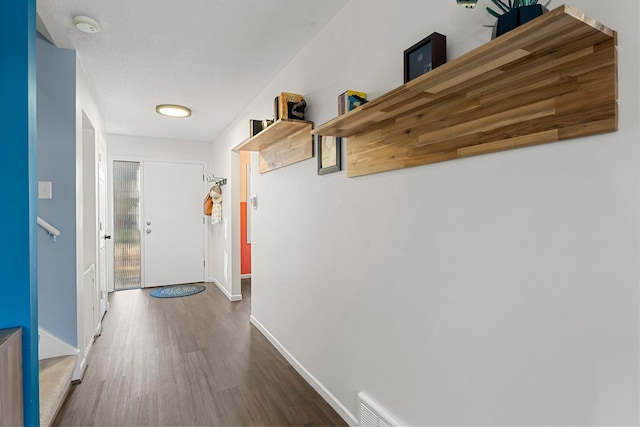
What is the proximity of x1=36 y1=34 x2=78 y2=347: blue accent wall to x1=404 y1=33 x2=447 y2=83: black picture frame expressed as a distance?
2.42 meters

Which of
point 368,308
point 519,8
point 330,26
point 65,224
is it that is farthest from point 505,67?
point 65,224

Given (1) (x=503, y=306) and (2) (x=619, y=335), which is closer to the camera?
(2) (x=619, y=335)

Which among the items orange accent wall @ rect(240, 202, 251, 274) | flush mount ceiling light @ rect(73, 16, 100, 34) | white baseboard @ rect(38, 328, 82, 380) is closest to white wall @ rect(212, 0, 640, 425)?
flush mount ceiling light @ rect(73, 16, 100, 34)

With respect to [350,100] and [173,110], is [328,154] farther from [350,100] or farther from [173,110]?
[173,110]

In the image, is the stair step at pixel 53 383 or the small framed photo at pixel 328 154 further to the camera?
the small framed photo at pixel 328 154

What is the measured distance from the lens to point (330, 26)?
7.15 feet

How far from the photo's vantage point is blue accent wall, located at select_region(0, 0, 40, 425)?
1271mm

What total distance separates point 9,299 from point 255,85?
8.42ft

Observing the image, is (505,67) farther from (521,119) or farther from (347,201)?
(347,201)

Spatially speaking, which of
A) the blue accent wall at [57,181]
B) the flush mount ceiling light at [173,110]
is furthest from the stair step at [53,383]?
the flush mount ceiling light at [173,110]

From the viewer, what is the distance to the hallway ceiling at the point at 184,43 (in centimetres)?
201

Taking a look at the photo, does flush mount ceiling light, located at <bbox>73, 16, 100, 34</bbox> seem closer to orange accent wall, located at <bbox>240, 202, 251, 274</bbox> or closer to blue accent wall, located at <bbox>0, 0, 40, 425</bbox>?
blue accent wall, located at <bbox>0, 0, 40, 425</bbox>

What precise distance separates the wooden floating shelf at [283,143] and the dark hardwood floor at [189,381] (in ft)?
5.39

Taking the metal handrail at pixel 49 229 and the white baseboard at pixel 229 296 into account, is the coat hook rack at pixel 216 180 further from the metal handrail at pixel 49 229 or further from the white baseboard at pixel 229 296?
the metal handrail at pixel 49 229
